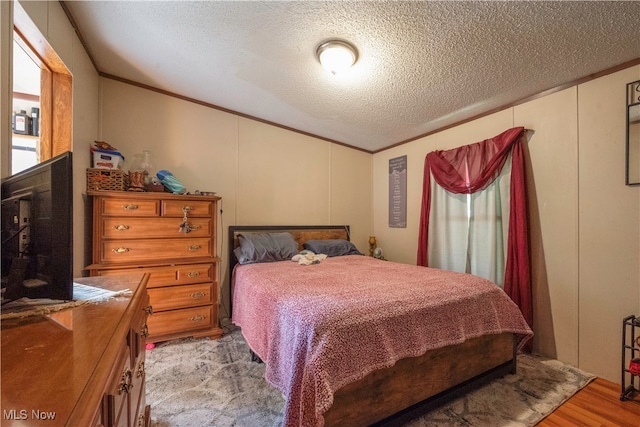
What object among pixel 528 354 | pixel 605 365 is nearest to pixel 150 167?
pixel 528 354

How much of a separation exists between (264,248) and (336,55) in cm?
194

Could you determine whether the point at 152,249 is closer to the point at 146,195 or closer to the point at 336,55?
the point at 146,195

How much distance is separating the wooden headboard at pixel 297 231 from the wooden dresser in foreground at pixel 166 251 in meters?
0.50

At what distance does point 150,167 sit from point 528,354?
404 centimetres

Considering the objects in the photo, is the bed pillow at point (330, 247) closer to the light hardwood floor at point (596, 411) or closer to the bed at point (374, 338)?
the bed at point (374, 338)

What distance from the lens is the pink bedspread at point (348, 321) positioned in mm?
1207

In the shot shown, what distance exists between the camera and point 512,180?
2.46 meters

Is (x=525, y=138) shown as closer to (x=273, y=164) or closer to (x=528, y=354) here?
(x=528, y=354)

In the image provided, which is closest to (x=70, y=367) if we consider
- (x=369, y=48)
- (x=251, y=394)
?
(x=251, y=394)

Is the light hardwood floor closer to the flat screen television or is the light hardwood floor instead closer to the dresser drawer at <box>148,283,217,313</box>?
the flat screen television

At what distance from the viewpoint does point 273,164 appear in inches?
137

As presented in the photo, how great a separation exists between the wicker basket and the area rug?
146 cm

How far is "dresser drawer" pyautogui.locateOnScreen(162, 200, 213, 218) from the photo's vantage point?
2.45m
